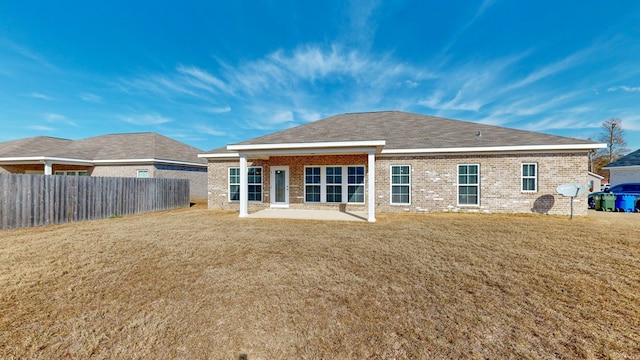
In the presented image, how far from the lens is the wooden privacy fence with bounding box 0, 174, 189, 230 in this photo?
841cm

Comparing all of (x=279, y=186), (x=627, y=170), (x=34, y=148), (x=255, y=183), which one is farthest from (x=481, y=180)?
(x=34, y=148)

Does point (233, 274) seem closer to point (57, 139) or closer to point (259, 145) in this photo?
point (259, 145)

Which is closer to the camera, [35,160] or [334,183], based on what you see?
[334,183]

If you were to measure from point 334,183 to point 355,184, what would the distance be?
1086mm

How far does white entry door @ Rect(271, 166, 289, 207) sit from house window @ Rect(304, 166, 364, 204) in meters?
1.07

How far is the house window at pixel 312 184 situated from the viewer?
13.0m

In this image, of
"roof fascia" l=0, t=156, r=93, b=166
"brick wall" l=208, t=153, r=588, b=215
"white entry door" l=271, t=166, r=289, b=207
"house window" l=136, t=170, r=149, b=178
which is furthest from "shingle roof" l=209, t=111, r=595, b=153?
"roof fascia" l=0, t=156, r=93, b=166

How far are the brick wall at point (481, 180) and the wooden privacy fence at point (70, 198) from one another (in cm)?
568

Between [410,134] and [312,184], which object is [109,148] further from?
[410,134]

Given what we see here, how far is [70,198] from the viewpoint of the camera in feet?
32.2

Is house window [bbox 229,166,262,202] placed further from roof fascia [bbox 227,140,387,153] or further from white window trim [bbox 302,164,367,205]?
roof fascia [bbox 227,140,387,153]

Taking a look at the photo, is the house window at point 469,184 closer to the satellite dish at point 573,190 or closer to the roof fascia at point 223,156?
the satellite dish at point 573,190

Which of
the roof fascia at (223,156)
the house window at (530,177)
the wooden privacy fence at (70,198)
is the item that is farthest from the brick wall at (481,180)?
the wooden privacy fence at (70,198)

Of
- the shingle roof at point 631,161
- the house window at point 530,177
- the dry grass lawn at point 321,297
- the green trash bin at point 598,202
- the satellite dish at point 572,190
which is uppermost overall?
the shingle roof at point 631,161
